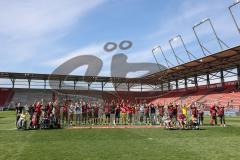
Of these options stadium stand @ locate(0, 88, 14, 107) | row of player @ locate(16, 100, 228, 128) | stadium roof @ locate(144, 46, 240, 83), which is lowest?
row of player @ locate(16, 100, 228, 128)

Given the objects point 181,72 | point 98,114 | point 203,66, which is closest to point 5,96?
point 181,72

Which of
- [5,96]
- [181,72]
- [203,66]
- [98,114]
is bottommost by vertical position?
[98,114]

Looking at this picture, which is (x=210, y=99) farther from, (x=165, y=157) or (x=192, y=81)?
(x=165, y=157)

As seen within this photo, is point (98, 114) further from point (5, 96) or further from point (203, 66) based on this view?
point (5, 96)

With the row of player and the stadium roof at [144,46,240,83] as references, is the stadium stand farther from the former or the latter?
the row of player

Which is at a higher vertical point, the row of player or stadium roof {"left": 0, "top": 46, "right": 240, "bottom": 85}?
stadium roof {"left": 0, "top": 46, "right": 240, "bottom": 85}

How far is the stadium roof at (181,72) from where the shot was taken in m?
47.7

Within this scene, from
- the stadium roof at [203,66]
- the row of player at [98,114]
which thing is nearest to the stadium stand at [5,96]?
the stadium roof at [203,66]

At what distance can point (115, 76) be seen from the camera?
240 ft

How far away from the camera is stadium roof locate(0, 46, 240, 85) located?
47.7 m

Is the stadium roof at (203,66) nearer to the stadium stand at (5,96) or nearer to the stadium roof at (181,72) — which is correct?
the stadium roof at (181,72)

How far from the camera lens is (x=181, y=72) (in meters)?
64.3

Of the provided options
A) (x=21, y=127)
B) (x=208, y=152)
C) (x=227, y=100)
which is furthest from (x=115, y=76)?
(x=208, y=152)

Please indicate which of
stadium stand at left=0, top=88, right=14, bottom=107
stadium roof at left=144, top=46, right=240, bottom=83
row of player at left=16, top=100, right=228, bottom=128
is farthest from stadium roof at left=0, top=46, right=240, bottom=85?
Result: row of player at left=16, top=100, right=228, bottom=128
